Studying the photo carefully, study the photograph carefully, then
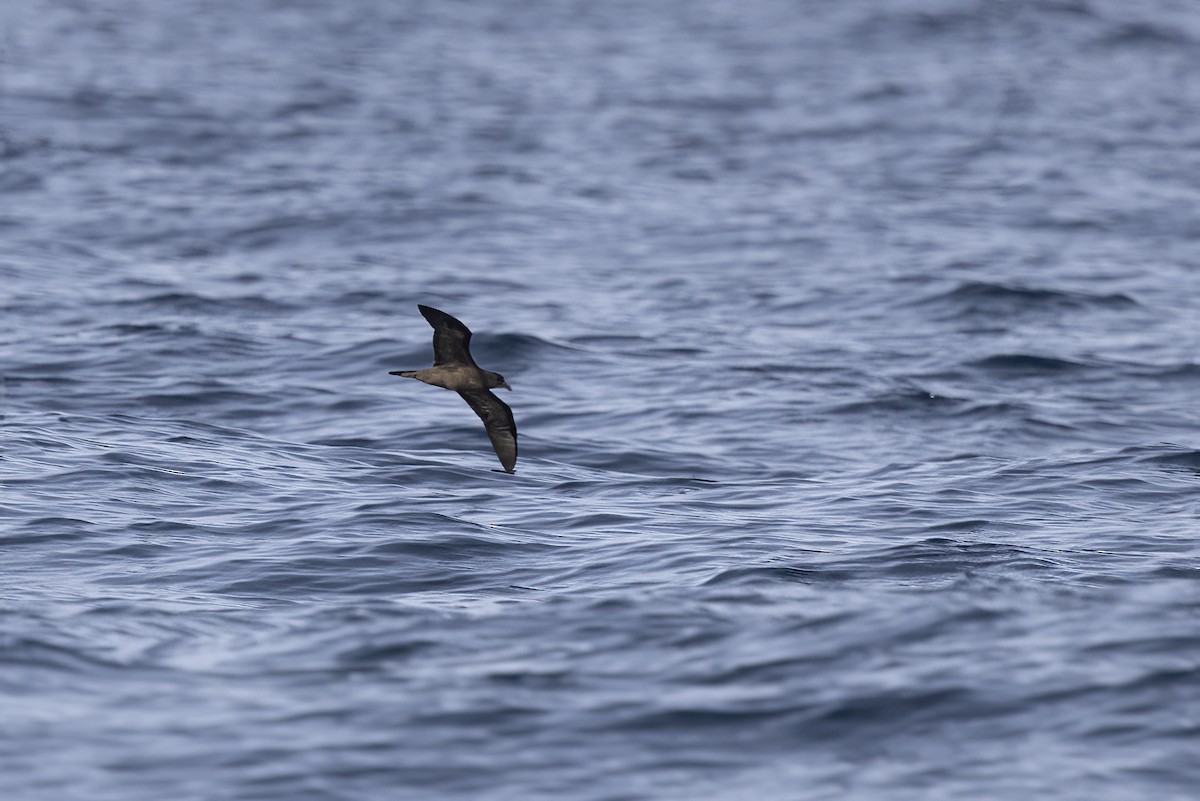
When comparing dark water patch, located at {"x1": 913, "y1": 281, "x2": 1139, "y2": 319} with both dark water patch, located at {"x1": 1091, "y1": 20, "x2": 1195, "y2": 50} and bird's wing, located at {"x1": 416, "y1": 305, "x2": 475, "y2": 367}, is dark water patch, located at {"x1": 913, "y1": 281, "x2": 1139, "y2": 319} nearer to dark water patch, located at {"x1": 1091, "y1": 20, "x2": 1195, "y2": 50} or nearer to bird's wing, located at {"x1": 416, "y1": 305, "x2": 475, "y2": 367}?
bird's wing, located at {"x1": 416, "y1": 305, "x2": 475, "y2": 367}

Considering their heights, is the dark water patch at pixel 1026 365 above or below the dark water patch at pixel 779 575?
below

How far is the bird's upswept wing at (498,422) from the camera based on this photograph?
1214 cm

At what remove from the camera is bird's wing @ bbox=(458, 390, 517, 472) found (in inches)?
478

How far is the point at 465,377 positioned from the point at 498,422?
70cm

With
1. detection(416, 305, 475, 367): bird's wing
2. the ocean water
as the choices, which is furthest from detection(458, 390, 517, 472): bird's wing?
the ocean water

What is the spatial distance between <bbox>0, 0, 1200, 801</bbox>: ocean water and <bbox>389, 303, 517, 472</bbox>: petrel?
100 cm

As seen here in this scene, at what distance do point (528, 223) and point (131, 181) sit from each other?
6.67 m

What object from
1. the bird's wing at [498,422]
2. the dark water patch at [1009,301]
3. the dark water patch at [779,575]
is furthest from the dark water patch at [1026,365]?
the bird's wing at [498,422]

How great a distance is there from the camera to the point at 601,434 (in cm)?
1675

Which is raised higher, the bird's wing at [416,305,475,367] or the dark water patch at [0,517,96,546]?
the bird's wing at [416,305,475,367]

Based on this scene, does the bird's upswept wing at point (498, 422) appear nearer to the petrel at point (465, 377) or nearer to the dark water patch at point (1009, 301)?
the petrel at point (465, 377)

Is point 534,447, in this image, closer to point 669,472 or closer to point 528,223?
point 669,472

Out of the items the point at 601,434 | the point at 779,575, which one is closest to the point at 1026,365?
the point at 601,434

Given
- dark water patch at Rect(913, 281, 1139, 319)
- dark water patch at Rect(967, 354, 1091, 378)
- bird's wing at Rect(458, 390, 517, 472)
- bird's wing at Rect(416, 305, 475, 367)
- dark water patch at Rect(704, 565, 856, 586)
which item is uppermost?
bird's wing at Rect(416, 305, 475, 367)
